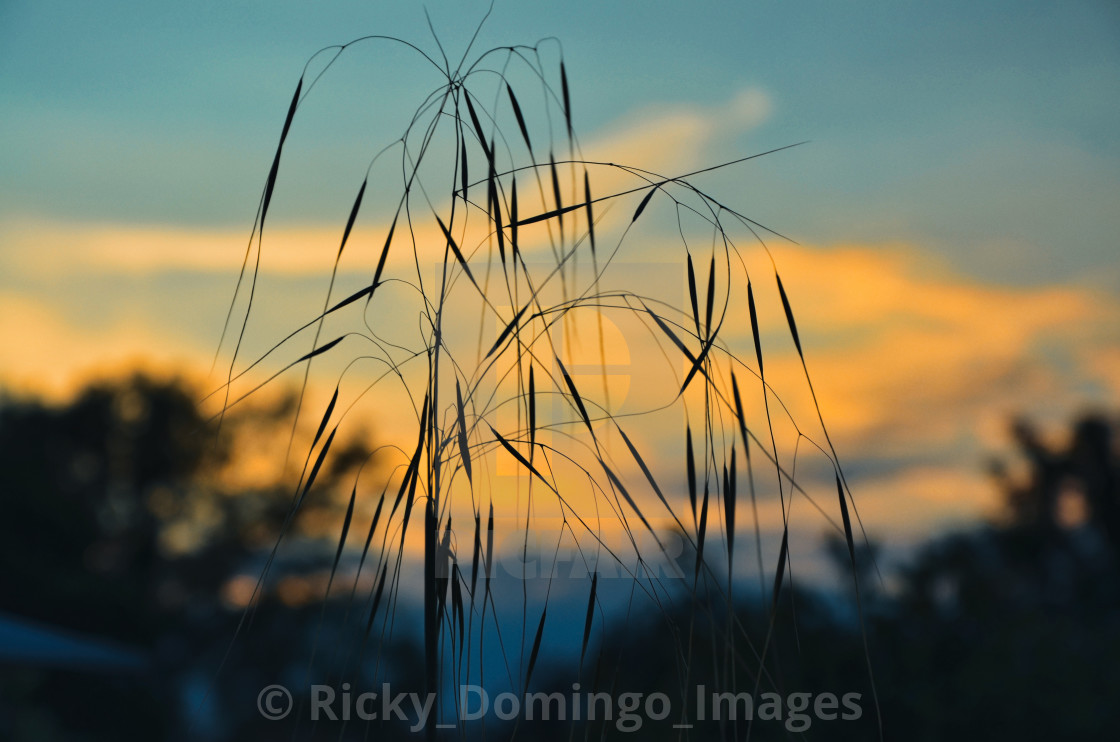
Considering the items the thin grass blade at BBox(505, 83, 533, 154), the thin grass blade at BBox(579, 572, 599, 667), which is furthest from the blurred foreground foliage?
the thin grass blade at BBox(505, 83, 533, 154)

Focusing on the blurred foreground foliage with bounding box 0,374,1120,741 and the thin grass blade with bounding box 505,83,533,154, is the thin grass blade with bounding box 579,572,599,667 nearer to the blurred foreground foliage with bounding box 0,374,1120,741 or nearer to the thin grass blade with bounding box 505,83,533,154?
the thin grass blade with bounding box 505,83,533,154

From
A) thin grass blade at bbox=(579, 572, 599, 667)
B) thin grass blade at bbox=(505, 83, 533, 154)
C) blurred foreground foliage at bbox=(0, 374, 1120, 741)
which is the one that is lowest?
thin grass blade at bbox=(579, 572, 599, 667)

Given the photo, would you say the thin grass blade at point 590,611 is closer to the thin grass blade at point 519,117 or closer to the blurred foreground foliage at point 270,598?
the thin grass blade at point 519,117

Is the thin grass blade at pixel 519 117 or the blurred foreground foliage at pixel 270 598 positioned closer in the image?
the thin grass blade at pixel 519 117

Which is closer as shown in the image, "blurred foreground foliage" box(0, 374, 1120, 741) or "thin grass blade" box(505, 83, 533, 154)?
"thin grass blade" box(505, 83, 533, 154)

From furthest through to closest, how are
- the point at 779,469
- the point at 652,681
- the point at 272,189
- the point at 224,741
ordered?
1. the point at 224,741
2. the point at 652,681
3. the point at 272,189
4. the point at 779,469

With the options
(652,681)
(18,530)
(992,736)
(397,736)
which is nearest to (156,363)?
(18,530)

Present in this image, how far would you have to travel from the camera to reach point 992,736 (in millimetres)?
4891

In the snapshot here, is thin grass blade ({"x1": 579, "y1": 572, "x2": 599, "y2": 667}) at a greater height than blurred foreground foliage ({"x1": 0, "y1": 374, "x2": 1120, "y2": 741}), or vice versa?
blurred foreground foliage ({"x1": 0, "y1": 374, "x2": 1120, "y2": 741})

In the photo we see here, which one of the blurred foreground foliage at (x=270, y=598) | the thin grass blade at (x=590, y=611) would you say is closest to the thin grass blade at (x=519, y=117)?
the thin grass blade at (x=590, y=611)

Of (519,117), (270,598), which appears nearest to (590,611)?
(519,117)

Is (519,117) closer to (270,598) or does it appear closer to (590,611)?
(590,611)

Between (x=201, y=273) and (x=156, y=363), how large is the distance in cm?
649

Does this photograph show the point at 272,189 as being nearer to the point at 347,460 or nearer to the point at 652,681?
the point at 652,681
